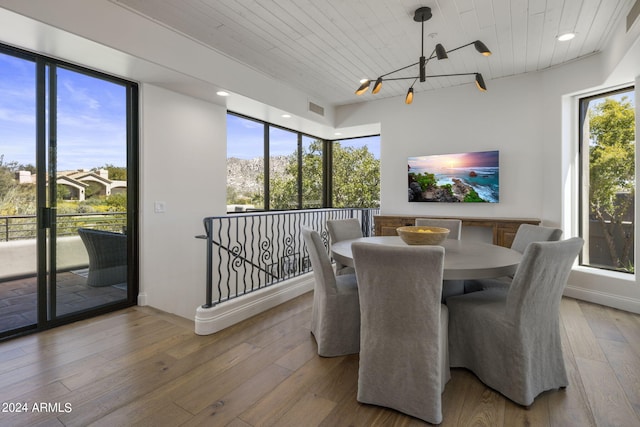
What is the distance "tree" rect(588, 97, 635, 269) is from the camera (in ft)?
11.5

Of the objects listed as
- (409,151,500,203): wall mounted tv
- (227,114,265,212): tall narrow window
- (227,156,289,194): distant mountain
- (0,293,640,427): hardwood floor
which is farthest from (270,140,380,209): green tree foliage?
(0,293,640,427): hardwood floor

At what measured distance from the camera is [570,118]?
12.8ft

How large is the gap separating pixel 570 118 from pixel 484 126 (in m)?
0.95

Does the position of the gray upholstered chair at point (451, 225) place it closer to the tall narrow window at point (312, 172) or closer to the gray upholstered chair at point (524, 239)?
the gray upholstered chair at point (524, 239)

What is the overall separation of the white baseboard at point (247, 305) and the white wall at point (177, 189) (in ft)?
3.75

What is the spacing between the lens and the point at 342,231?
332 cm

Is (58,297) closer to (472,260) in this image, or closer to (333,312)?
(333,312)

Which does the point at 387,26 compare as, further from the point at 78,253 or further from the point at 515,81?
the point at 78,253

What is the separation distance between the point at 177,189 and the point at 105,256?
39.8 inches

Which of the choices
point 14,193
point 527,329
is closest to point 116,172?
point 14,193

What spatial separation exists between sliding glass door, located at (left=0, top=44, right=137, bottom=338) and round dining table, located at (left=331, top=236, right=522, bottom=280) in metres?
2.40

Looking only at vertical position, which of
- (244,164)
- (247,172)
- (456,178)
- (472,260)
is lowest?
(472,260)

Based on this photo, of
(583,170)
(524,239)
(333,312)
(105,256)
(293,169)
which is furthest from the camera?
(293,169)

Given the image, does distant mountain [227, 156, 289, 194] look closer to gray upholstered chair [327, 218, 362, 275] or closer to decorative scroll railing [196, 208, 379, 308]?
decorative scroll railing [196, 208, 379, 308]
